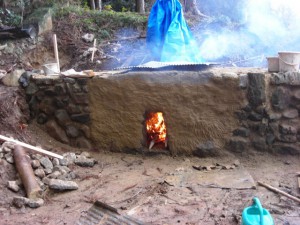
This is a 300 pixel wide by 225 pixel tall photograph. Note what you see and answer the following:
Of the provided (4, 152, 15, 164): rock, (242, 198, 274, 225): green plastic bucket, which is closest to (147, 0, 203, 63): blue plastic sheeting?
(4, 152, 15, 164): rock

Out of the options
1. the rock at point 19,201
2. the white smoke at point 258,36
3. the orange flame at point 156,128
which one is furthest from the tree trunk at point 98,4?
the rock at point 19,201

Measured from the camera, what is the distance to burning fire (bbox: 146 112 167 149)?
4.89 m

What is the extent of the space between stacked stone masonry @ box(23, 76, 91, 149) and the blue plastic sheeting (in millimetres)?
1325

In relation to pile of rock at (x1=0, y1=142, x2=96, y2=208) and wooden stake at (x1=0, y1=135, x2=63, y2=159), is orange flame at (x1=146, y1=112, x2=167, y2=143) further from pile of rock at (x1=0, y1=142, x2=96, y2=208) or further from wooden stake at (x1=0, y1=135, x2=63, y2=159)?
wooden stake at (x1=0, y1=135, x2=63, y2=159)

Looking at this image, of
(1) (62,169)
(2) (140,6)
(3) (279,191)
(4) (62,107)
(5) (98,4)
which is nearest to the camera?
(3) (279,191)

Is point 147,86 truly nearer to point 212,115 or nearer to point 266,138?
point 212,115

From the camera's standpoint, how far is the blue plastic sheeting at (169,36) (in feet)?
17.6

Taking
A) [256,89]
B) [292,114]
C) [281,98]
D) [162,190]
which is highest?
[256,89]

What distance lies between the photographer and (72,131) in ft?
16.9

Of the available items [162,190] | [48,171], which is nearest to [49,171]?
[48,171]

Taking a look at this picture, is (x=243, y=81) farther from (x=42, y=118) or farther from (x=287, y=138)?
(x=42, y=118)

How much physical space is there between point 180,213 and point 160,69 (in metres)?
2.01

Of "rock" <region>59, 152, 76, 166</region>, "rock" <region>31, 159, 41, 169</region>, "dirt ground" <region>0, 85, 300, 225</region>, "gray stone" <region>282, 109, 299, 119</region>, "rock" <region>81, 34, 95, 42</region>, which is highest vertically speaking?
"rock" <region>81, 34, 95, 42</region>

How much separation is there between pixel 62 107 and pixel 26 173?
143cm
